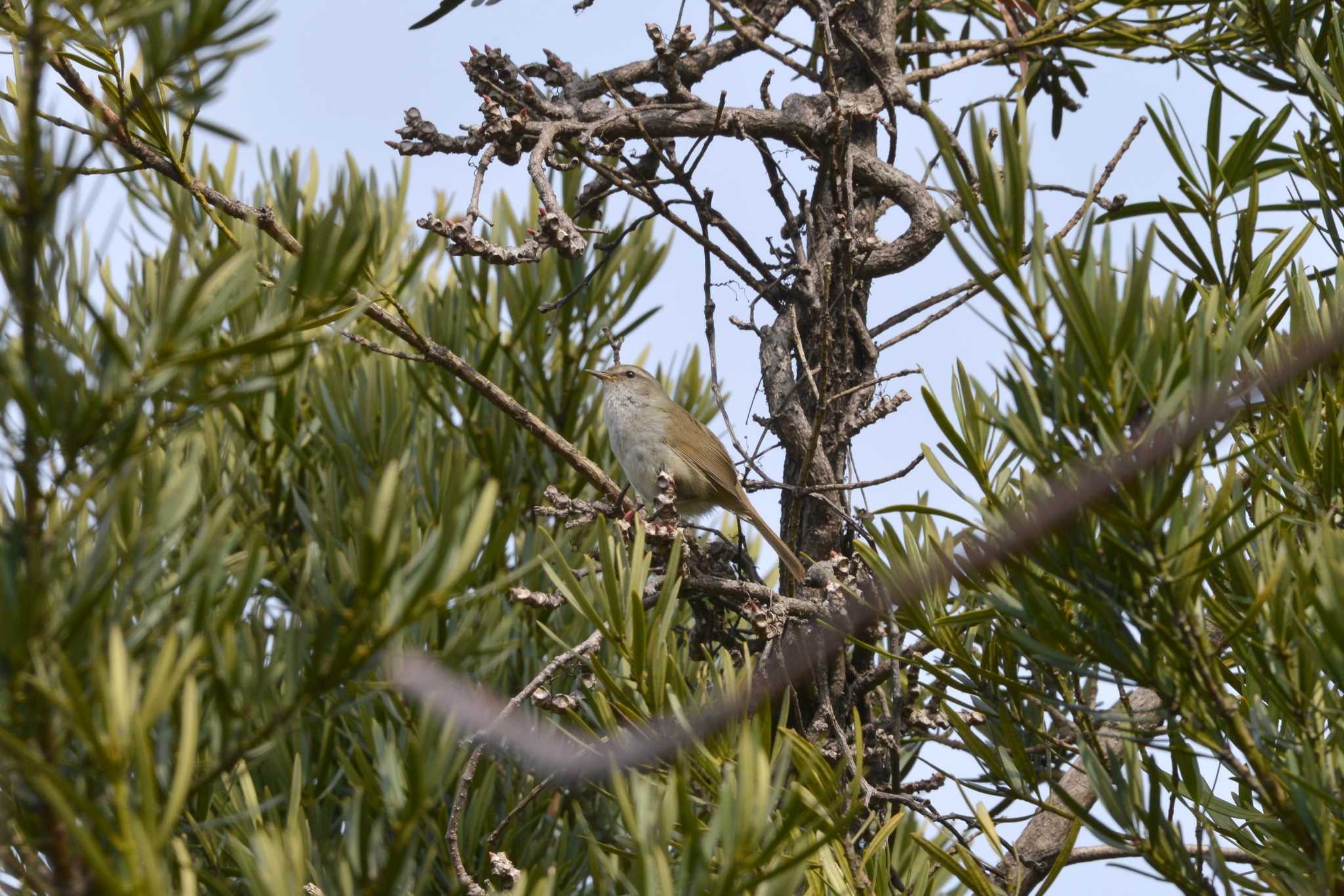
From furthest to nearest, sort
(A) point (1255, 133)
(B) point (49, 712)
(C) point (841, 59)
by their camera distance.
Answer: (C) point (841, 59) < (A) point (1255, 133) < (B) point (49, 712)

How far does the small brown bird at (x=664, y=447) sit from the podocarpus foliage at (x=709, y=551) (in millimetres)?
704

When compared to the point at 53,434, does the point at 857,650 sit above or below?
above

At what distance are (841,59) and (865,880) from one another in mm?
1506

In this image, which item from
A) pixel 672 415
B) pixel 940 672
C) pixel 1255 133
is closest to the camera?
pixel 940 672

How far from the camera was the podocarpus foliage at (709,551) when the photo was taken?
0.82m

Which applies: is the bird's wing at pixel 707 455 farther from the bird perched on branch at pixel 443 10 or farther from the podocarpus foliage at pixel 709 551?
the bird perched on branch at pixel 443 10

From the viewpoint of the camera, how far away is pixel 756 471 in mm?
2006

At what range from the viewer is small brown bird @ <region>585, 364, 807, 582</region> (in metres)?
3.29

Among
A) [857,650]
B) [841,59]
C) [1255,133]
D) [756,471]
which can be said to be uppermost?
[841,59]

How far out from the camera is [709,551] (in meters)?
2.01

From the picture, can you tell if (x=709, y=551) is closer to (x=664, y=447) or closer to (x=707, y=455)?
(x=664, y=447)

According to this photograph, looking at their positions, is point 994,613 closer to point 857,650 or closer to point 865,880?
point 865,880

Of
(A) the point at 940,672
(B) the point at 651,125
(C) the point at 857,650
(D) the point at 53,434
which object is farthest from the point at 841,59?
(D) the point at 53,434

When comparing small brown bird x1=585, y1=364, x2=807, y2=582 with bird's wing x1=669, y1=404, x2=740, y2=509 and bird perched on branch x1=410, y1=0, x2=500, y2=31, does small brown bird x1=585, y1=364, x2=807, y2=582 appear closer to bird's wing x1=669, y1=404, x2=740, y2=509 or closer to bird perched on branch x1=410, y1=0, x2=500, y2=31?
bird's wing x1=669, y1=404, x2=740, y2=509
